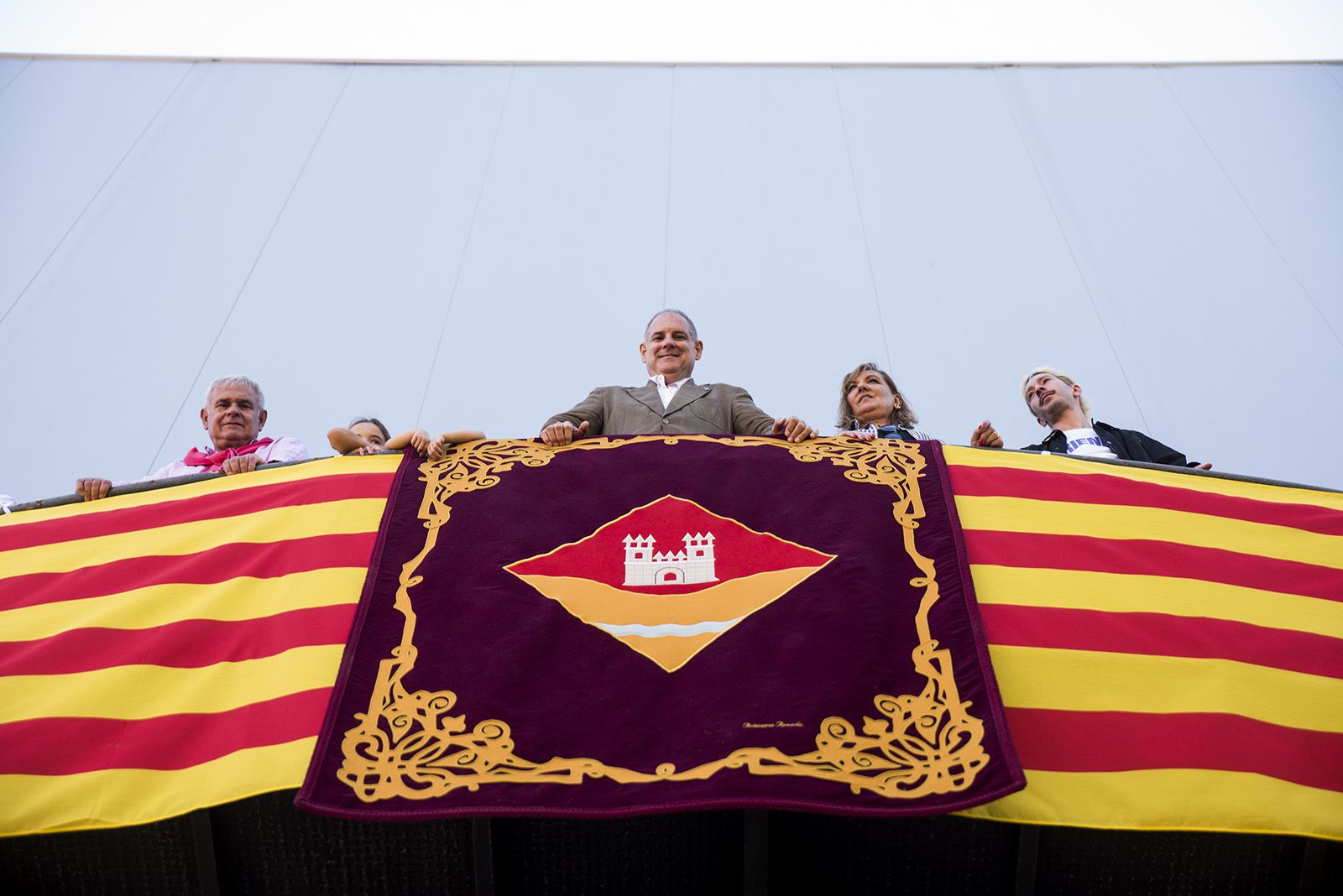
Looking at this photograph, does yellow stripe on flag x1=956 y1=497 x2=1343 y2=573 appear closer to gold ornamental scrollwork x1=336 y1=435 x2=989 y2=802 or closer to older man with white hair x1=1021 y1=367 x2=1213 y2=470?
gold ornamental scrollwork x1=336 y1=435 x2=989 y2=802

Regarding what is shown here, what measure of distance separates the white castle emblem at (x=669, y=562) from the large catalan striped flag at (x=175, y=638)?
57cm

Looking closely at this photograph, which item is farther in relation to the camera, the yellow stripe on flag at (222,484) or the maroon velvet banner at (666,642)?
the yellow stripe on flag at (222,484)

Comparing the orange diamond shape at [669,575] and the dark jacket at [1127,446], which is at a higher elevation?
the dark jacket at [1127,446]

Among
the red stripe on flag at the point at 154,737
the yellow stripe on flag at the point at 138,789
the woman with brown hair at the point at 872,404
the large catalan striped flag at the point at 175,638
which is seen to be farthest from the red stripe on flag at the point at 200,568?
the woman with brown hair at the point at 872,404

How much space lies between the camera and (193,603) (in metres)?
2.26

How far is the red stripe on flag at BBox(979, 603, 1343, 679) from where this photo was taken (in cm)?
214

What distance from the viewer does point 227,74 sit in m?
5.61

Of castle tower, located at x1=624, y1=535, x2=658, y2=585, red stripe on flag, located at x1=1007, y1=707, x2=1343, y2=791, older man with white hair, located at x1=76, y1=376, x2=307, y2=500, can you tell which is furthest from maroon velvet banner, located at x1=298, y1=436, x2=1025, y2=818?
older man with white hair, located at x1=76, y1=376, x2=307, y2=500

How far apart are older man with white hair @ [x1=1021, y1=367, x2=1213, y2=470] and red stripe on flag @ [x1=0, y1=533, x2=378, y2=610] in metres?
1.94

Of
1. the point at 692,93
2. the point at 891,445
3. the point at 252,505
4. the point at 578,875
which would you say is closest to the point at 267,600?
the point at 252,505

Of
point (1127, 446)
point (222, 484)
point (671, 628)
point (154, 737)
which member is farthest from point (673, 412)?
point (154, 737)

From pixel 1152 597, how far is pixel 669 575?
100 centimetres

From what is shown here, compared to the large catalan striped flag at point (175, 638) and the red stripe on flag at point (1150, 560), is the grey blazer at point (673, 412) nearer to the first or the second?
the large catalan striped flag at point (175, 638)

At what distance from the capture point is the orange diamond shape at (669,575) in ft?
7.02
